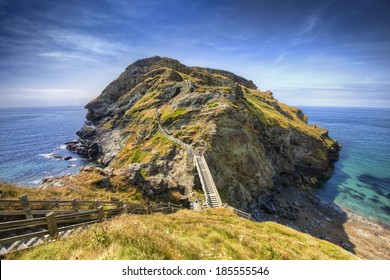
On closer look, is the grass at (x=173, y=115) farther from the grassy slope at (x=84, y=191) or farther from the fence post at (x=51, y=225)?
the fence post at (x=51, y=225)

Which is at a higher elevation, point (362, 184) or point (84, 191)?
point (84, 191)

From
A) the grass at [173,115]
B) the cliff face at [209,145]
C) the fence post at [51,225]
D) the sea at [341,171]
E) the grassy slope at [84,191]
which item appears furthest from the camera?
the grass at [173,115]

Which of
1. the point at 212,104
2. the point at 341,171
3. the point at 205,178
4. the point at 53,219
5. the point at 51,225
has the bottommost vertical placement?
the point at 341,171

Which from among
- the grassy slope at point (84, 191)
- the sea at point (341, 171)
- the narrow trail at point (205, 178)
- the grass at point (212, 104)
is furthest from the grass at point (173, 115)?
the grassy slope at point (84, 191)

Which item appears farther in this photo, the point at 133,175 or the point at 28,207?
the point at 133,175

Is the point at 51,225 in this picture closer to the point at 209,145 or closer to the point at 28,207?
the point at 28,207

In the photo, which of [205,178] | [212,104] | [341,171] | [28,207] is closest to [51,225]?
[28,207]

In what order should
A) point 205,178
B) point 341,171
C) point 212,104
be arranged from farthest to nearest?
point 341,171, point 212,104, point 205,178

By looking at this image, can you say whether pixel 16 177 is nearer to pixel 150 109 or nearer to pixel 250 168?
pixel 150 109

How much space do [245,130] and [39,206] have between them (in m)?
44.1

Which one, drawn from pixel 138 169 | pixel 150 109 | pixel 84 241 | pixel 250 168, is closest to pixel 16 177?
pixel 150 109

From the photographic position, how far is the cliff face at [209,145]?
128ft

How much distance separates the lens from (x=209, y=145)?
41.7m

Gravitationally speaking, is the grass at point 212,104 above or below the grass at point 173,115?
above
